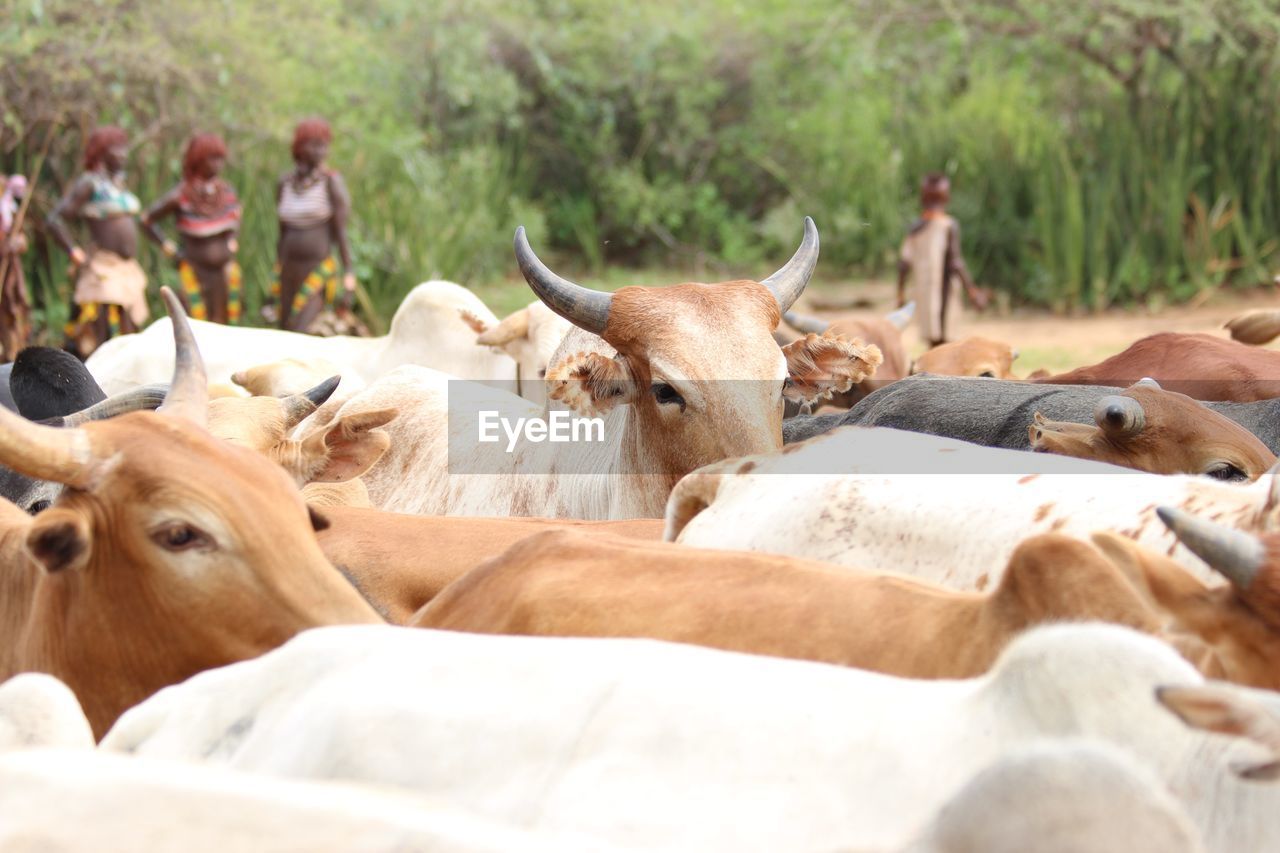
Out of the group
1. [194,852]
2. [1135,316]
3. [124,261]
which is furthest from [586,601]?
[1135,316]

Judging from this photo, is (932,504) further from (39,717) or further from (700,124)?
(700,124)

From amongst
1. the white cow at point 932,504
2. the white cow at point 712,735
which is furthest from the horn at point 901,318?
the white cow at point 712,735

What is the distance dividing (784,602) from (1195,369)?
333 cm

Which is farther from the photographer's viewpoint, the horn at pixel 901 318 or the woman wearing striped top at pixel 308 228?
the woman wearing striped top at pixel 308 228

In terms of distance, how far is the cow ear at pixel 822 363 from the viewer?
178 inches

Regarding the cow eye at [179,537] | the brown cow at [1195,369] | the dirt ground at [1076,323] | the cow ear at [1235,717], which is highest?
the cow ear at [1235,717]

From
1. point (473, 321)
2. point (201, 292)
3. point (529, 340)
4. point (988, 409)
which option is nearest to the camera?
point (988, 409)

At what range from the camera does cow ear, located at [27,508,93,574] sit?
2686 millimetres

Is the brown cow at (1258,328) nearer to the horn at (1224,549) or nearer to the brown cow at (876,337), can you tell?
the brown cow at (876,337)

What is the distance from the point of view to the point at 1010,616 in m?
2.31

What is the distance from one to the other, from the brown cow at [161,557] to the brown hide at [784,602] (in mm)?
245

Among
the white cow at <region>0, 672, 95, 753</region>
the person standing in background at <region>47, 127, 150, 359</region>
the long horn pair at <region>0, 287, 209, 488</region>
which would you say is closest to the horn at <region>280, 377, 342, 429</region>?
the long horn pair at <region>0, 287, 209, 488</region>

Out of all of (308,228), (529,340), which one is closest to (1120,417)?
(529,340)

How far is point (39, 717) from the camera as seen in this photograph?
2371 mm
